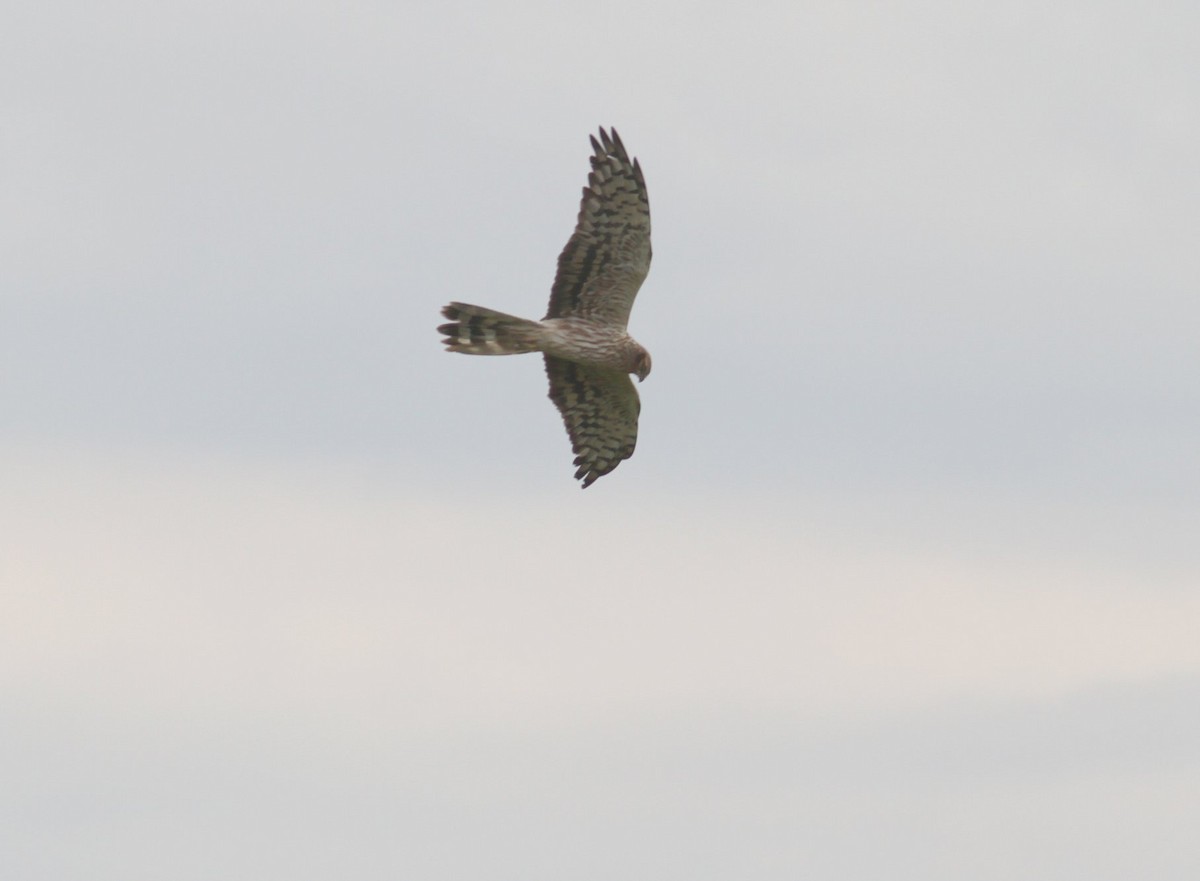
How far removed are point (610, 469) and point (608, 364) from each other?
2.25m

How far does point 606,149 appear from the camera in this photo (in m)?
60.4

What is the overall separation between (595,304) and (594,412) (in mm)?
2040

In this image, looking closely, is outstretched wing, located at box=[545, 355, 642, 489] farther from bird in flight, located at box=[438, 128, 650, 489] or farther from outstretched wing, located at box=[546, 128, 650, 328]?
outstretched wing, located at box=[546, 128, 650, 328]

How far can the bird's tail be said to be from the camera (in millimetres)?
60312

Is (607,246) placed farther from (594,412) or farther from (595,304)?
(594,412)

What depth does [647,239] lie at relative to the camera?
2381 inches

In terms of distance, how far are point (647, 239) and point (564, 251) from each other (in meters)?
1.07

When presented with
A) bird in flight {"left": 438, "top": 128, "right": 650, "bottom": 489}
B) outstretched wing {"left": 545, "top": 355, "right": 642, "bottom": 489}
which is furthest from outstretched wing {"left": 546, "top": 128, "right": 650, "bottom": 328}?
outstretched wing {"left": 545, "top": 355, "right": 642, "bottom": 489}

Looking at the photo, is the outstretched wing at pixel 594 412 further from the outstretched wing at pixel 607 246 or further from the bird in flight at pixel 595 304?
the outstretched wing at pixel 607 246

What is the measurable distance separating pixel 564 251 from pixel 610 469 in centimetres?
353

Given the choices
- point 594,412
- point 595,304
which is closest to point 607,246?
point 595,304

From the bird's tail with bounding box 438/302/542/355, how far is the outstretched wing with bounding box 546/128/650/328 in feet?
2.33

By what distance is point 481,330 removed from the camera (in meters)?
60.4

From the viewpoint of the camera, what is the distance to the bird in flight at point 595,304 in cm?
6028
